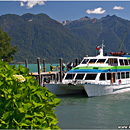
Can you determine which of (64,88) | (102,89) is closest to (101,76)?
(102,89)

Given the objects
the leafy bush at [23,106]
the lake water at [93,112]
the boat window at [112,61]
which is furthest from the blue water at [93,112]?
the leafy bush at [23,106]

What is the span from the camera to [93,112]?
61.9 feet

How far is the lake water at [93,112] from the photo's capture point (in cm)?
1538

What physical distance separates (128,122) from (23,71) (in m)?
10.0

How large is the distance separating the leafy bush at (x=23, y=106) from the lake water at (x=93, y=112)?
28.0 ft

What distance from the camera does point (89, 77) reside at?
1035 inches

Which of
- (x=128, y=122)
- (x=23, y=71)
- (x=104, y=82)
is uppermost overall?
(x=23, y=71)

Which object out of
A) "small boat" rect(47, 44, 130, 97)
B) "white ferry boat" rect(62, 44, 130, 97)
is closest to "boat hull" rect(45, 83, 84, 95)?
"small boat" rect(47, 44, 130, 97)

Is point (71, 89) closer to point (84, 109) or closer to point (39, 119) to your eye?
point (84, 109)

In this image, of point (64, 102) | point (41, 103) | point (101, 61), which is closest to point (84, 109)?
point (64, 102)

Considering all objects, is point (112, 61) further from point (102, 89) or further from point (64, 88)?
A: point (64, 88)

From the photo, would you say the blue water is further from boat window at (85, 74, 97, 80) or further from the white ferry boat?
boat window at (85, 74, 97, 80)

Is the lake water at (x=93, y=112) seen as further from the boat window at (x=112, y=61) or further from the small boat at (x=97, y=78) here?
the boat window at (x=112, y=61)

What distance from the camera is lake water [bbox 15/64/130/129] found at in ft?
50.5
